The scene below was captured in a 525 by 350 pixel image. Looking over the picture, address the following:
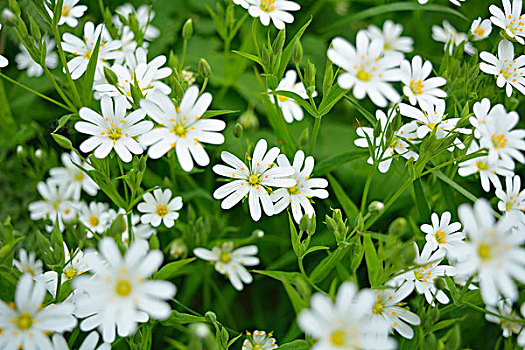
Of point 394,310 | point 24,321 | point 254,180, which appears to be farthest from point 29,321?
point 394,310

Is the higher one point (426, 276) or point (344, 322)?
point (344, 322)

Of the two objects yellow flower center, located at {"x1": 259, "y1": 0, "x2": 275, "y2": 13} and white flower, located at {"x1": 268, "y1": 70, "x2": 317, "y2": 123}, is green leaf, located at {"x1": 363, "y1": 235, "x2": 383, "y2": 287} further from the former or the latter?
yellow flower center, located at {"x1": 259, "y1": 0, "x2": 275, "y2": 13}

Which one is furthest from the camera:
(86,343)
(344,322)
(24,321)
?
(86,343)

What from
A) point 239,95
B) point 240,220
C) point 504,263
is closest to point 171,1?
point 239,95

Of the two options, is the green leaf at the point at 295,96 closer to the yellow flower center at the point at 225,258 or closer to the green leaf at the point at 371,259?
the green leaf at the point at 371,259

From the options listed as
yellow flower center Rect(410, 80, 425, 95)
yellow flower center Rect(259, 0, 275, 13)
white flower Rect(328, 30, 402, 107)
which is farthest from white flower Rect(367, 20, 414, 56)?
white flower Rect(328, 30, 402, 107)

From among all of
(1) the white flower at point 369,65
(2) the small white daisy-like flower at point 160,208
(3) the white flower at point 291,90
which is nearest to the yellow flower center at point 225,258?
(2) the small white daisy-like flower at point 160,208

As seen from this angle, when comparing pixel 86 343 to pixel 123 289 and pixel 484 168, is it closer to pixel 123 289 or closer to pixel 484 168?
pixel 123 289

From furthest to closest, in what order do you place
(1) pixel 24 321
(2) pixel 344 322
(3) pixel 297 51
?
(3) pixel 297 51 → (1) pixel 24 321 → (2) pixel 344 322
